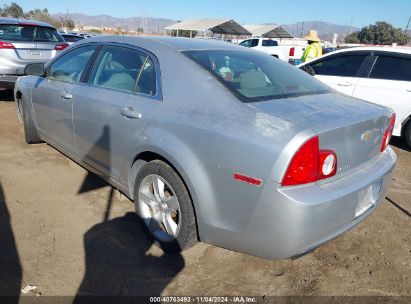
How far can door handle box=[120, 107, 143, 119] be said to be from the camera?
9.60 ft

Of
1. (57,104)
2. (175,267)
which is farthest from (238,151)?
(57,104)

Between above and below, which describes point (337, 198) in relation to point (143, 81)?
below

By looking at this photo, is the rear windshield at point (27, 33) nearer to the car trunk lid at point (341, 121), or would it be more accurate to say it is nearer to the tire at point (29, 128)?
the tire at point (29, 128)

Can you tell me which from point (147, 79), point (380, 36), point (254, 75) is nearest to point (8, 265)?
point (147, 79)

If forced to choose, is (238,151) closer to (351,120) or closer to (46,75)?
(351,120)

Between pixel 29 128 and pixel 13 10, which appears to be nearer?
pixel 29 128

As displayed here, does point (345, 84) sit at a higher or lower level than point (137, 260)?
higher

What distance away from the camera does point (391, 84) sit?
235 inches

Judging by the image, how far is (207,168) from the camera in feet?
7.98

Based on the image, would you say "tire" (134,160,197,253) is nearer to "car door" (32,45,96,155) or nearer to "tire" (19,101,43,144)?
"car door" (32,45,96,155)

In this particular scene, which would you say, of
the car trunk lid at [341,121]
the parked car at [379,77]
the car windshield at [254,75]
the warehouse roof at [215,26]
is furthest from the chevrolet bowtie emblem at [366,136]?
the warehouse roof at [215,26]

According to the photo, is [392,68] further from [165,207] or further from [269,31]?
[269,31]

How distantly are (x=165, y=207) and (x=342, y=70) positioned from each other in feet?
15.8

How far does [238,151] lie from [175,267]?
1068 mm
